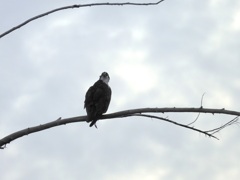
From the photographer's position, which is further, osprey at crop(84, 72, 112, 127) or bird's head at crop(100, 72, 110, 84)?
bird's head at crop(100, 72, 110, 84)

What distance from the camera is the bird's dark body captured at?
30.9 feet

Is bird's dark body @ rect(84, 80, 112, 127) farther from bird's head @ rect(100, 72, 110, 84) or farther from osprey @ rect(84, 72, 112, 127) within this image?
bird's head @ rect(100, 72, 110, 84)

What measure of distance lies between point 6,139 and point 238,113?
2826mm

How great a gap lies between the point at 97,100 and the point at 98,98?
0.13 m

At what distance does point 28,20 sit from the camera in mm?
4336

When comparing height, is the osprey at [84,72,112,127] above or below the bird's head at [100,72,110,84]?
below

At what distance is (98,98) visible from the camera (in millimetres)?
10523

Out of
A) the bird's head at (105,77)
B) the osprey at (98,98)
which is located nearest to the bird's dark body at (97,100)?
the osprey at (98,98)

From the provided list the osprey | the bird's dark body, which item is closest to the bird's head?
the osprey

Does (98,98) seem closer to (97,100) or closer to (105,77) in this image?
(97,100)

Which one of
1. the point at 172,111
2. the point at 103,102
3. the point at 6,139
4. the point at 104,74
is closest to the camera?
the point at 6,139

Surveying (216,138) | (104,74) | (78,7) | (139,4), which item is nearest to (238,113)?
(216,138)

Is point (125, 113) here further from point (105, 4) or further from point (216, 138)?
point (105, 4)

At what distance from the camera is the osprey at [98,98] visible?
9.44m
